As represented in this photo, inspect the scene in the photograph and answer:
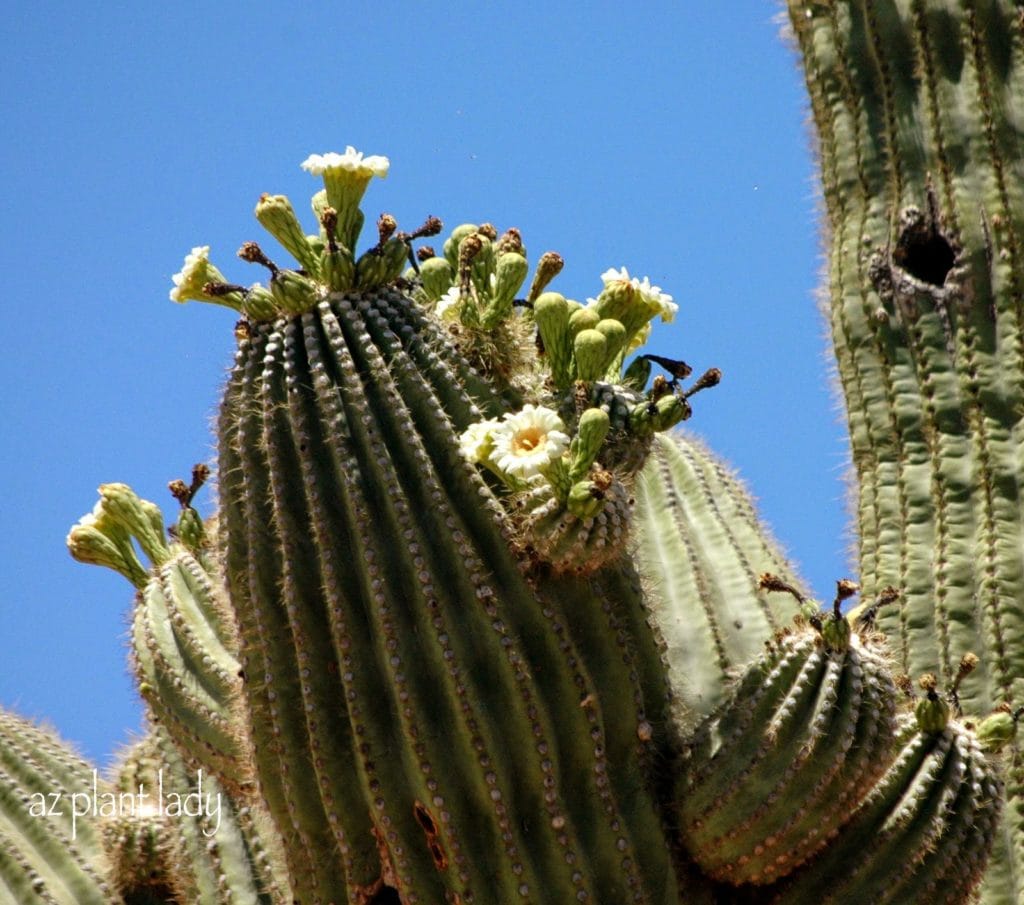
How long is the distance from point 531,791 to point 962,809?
1.08 meters

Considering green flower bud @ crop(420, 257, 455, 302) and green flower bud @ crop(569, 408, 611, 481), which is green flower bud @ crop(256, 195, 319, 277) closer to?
green flower bud @ crop(420, 257, 455, 302)

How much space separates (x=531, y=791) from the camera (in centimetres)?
366

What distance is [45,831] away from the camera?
5.27 metres

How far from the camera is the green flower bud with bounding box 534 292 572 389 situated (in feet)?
13.2

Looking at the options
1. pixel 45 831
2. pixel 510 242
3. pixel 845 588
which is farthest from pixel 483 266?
pixel 45 831

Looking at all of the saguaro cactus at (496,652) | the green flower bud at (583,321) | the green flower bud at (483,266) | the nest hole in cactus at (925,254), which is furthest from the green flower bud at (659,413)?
the nest hole in cactus at (925,254)

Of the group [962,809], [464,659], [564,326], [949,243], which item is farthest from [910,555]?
[464,659]

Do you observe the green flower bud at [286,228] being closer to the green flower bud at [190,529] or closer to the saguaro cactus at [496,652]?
the saguaro cactus at [496,652]

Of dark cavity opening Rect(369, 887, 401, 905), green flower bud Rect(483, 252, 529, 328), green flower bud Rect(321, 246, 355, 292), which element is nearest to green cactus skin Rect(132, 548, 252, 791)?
dark cavity opening Rect(369, 887, 401, 905)

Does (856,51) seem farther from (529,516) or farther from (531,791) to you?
(531,791)

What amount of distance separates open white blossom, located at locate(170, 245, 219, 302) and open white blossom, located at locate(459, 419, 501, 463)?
2.72ft

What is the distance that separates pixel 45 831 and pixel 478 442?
240 centimetres

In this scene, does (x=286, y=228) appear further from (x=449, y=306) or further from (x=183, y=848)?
(x=183, y=848)

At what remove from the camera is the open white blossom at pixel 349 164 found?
13.1 ft
